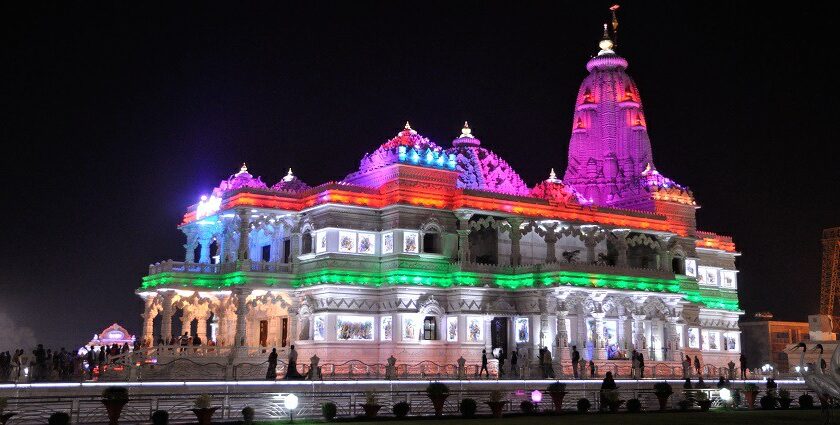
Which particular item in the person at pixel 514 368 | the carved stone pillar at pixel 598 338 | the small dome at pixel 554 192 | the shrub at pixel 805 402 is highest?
the small dome at pixel 554 192

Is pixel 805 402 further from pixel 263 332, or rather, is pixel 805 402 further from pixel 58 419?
pixel 263 332

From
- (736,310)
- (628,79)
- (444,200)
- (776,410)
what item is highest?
(628,79)

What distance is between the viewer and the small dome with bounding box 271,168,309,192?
68.1 meters

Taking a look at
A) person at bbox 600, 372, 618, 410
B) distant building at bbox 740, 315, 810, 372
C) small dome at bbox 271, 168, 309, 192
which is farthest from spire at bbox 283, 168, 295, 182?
distant building at bbox 740, 315, 810, 372

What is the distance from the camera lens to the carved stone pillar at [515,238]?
65.4 meters

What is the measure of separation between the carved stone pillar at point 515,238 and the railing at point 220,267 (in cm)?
1467

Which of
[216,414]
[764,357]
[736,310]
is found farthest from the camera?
[764,357]

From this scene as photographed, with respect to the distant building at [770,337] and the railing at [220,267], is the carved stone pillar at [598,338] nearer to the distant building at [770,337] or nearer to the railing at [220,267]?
the railing at [220,267]

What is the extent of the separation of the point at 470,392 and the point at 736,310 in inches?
2142

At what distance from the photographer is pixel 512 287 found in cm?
6406

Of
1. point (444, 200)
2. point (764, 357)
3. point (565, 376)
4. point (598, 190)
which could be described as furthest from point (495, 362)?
point (764, 357)

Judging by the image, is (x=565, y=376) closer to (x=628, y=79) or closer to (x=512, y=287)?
(x=512, y=287)

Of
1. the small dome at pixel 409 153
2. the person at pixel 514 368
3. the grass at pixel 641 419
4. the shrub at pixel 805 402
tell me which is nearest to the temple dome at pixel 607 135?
the small dome at pixel 409 153

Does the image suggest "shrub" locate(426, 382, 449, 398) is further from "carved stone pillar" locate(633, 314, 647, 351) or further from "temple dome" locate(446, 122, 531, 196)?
"temple dome" locate(446, 122, 531, 196)
